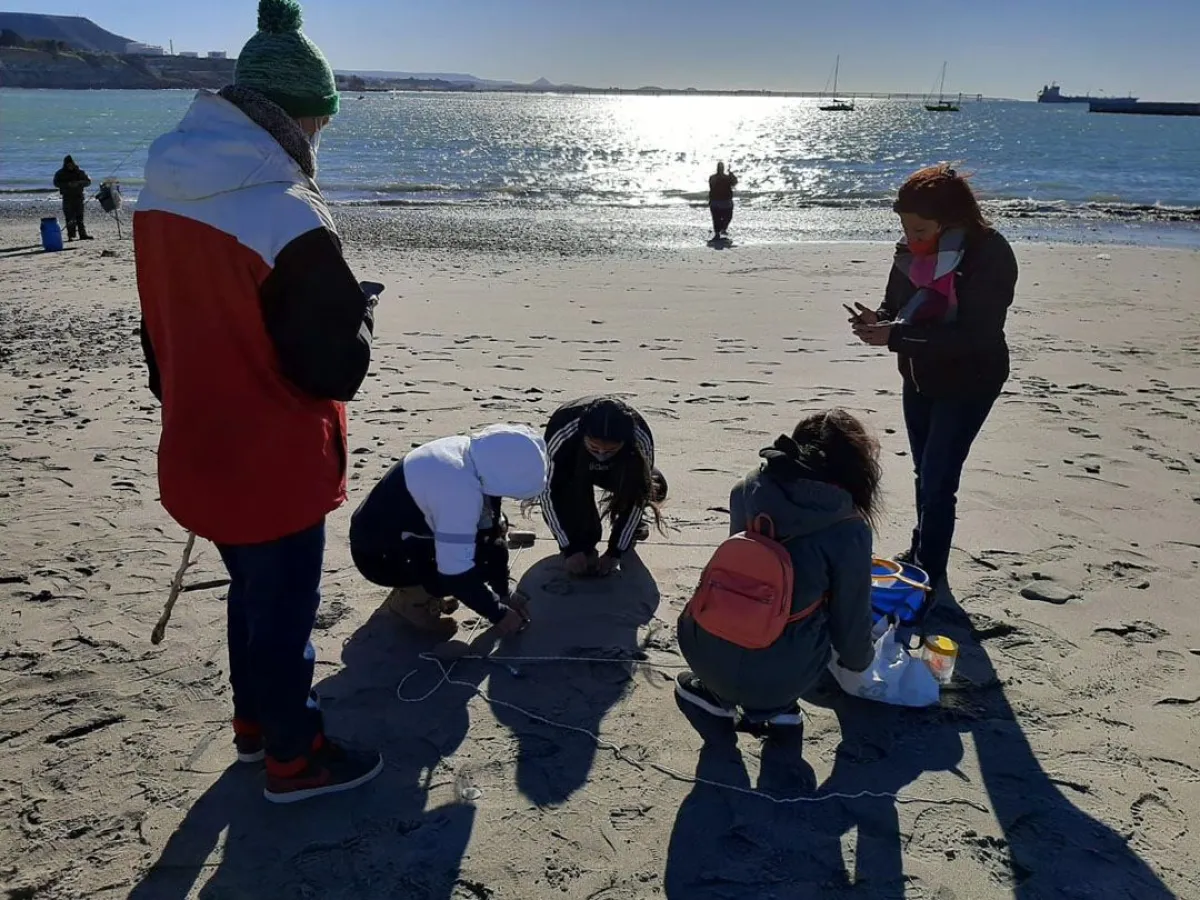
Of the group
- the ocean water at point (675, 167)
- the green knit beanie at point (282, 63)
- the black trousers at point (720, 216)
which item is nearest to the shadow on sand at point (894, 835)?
the green knit beanie at point (282, 63)

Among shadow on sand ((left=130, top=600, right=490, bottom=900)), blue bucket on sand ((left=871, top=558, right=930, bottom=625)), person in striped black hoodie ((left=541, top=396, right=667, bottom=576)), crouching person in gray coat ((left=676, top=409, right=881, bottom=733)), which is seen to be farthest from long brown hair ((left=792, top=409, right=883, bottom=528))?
shadow on sand ((left=130, top=600, right=490, bottom=900))

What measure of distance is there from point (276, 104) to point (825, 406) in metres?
4.78

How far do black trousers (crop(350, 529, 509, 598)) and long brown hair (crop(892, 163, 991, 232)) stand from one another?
2.06 meters

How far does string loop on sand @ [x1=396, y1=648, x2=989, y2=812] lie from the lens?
8.64 feet

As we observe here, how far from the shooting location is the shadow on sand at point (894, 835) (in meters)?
2.33

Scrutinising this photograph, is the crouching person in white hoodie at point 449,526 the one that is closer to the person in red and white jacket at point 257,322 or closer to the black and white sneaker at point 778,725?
the person in red and white jacket at point 257,322

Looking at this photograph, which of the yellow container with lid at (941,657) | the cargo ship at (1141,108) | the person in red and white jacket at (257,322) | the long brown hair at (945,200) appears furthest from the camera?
the cargo ship at (1141,108)

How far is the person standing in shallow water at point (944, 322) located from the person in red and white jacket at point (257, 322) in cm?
221

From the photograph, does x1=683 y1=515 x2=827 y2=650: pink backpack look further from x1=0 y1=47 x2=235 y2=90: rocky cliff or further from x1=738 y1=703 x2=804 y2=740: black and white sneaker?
x1=0 y1=47 x2=235 y2=90: rocky cliff

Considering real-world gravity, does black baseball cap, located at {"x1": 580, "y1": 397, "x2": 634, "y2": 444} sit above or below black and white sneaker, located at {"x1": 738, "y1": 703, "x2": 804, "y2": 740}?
above

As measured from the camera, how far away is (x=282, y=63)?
2.06 meters

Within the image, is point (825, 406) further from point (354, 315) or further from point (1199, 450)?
point (354, 315)

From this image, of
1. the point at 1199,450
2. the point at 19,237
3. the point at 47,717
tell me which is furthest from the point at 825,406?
the point at 19,237

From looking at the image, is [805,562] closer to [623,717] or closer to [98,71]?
[623,717]
